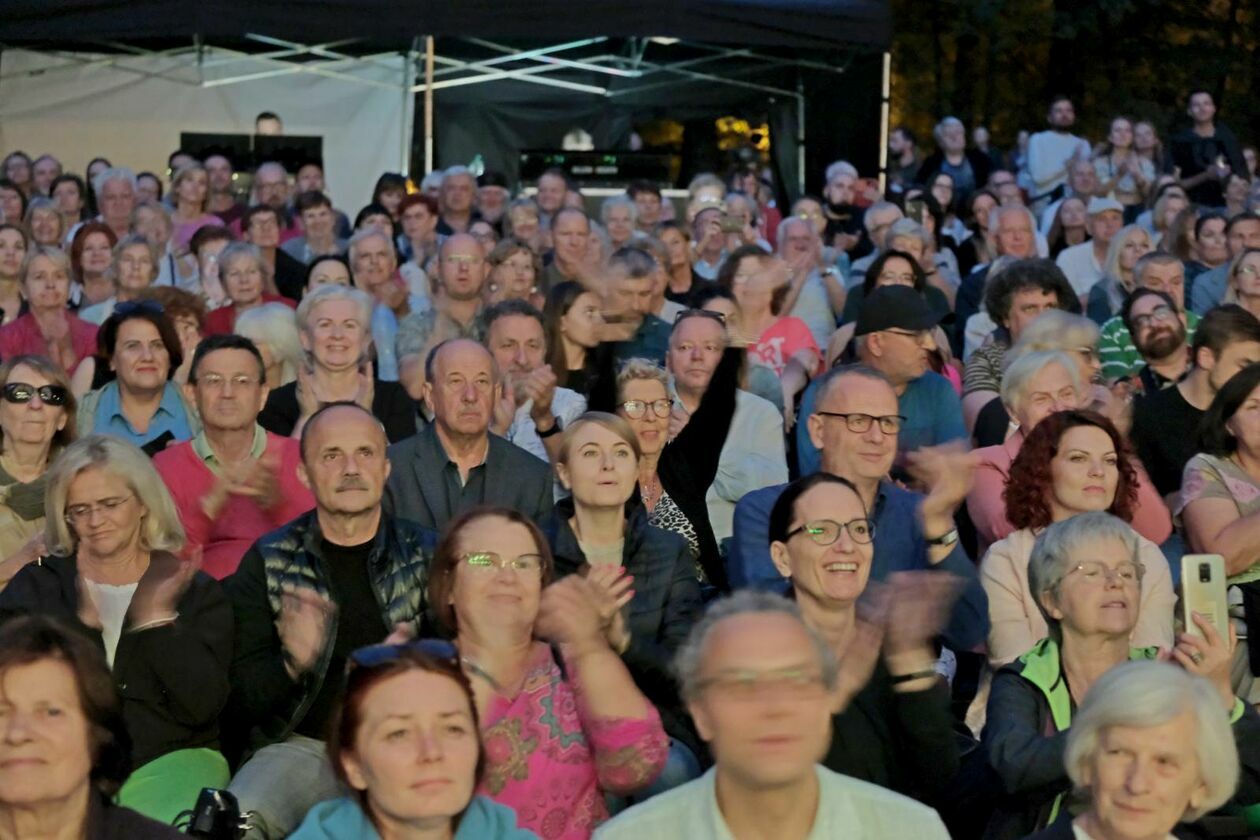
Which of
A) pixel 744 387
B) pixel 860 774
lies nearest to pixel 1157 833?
pixel 860 774

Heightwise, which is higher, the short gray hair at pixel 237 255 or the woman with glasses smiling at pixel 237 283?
the short gray hair at pixel 237 255

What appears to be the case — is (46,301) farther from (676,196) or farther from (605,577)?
(676,196)

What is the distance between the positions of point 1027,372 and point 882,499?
3.48 feet

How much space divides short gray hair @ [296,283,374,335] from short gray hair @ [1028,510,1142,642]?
3052 millimetres

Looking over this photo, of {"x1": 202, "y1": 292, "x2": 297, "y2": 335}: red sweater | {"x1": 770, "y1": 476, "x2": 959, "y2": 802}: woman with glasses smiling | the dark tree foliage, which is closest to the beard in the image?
{"x1": 770, "y1": 476, "x2": 959, "y2": 802}: woman with glasses smiling

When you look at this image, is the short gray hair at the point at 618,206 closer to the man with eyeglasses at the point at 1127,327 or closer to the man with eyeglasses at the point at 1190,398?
the man with eyeglasses at the point at 1127,327

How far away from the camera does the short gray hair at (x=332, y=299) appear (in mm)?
7395

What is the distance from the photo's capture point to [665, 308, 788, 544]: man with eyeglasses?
725 centimetres

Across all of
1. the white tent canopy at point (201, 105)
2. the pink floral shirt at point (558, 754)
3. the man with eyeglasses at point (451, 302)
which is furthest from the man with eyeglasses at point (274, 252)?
the pink floral shirt at point (558, 754)

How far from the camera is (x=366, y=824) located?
383 centimetres

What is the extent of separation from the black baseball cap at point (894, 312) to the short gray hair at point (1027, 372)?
0.61 meters

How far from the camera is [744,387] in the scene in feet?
25.3

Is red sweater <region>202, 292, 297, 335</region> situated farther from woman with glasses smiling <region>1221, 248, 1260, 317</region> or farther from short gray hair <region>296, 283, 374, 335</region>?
woman with glasses smiling <region>1221, 248, 1260, 317</region>

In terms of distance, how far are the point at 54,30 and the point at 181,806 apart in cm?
1060
